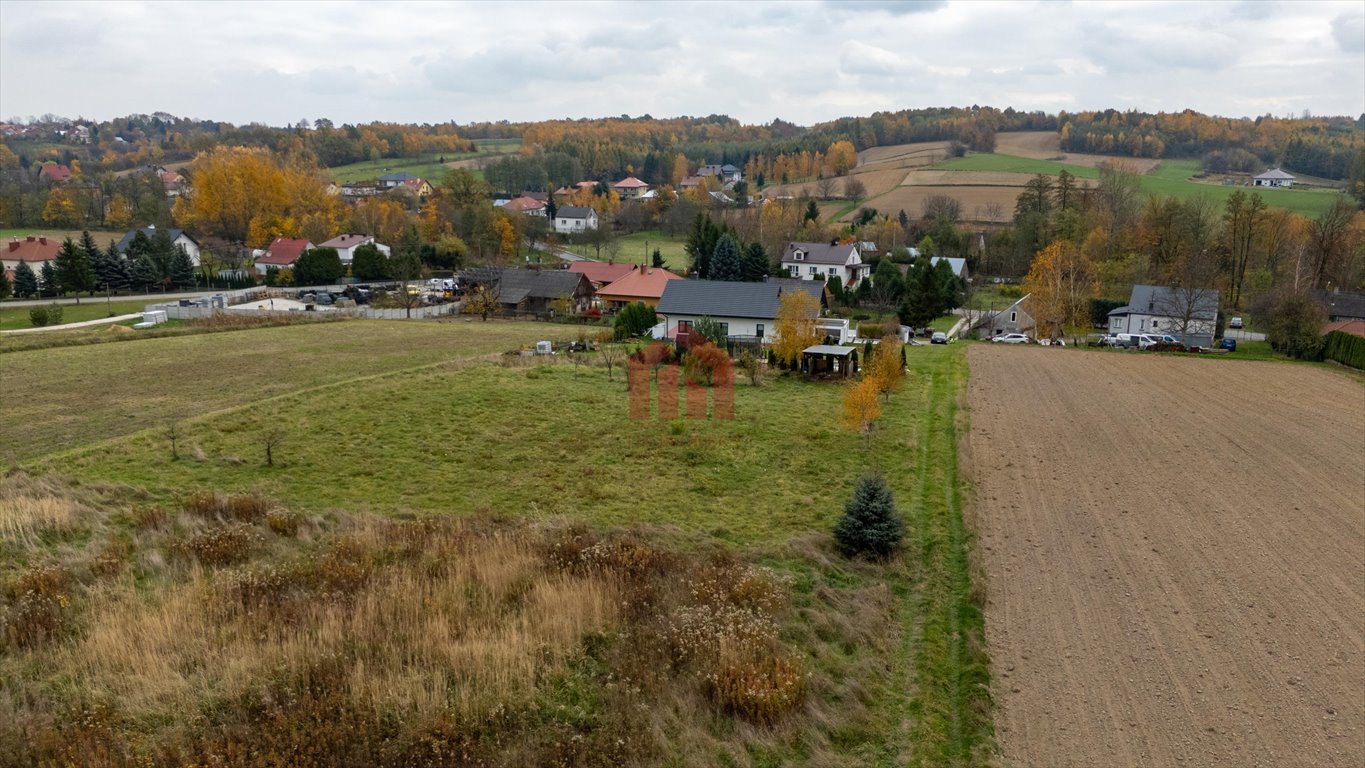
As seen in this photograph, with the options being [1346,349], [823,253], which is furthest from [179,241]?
[1346,349]

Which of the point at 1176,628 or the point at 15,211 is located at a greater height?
the point at 15,211

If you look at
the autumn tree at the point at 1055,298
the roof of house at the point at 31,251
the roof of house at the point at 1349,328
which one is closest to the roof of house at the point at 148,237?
the roof of house at the point at 31,251

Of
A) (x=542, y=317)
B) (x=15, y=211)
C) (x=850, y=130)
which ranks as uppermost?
(x=850, y=130)

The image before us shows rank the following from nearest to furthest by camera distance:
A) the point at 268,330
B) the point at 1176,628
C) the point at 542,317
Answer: the point at 1176,628 → the point at 268,330 → the point at 542,317

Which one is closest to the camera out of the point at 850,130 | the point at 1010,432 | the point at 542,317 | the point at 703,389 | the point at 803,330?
the point at 1010,432

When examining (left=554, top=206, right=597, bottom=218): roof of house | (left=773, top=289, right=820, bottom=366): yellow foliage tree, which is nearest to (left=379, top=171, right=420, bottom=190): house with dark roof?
(left=554, top=206, right=597, bottom=218): roof of house

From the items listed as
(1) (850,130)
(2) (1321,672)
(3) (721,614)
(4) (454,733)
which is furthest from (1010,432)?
(1) (850,130)

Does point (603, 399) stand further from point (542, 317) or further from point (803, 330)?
point (542, 317)

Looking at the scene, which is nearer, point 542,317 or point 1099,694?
point 1099,694
